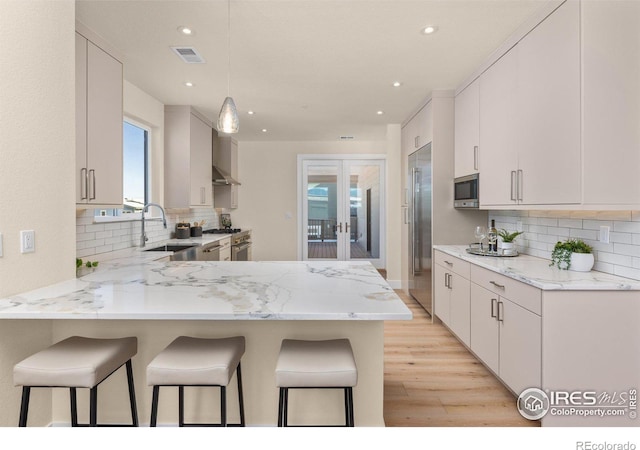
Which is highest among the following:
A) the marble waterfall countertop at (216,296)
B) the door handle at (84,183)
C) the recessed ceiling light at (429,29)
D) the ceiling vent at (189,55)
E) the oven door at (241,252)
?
the ceiling vent at (189,55)

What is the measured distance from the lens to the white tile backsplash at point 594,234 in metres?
2.17

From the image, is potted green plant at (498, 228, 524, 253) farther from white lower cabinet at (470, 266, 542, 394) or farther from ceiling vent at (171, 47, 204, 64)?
ceiling vent at (171, 47, 204, 64)

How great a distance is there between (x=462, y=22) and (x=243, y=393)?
2.75 meters

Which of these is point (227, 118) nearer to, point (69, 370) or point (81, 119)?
point (81, 119)

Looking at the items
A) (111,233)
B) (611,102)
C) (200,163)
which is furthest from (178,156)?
(611,102)

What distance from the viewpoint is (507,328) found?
2438 millimetres

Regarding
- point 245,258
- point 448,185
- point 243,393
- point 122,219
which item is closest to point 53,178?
point 243,393

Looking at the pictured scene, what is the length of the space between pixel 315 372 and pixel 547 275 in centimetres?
161

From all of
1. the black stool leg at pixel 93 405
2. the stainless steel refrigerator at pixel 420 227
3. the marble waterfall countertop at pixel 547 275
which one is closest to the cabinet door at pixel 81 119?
the black stool leg at pixel 93 405

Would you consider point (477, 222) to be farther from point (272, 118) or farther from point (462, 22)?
point (272, 118)

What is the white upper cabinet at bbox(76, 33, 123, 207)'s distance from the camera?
2.54 meters

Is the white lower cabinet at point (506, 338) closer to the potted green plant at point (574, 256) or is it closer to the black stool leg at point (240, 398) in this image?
the potted green plant at point (574, 256)

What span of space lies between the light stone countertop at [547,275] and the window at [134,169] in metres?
3.39

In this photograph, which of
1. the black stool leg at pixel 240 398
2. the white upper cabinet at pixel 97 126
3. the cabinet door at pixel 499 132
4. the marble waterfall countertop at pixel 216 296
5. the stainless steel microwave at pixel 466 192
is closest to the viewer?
the marble waterfall countertop at pixel 216 296
